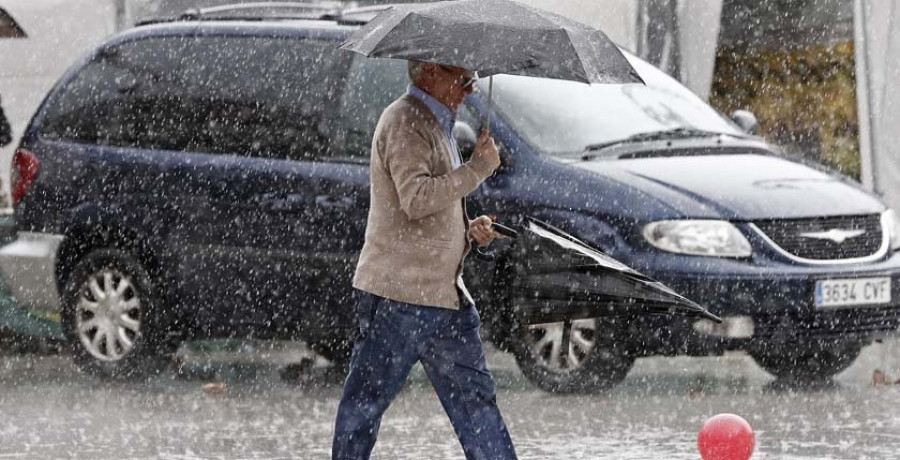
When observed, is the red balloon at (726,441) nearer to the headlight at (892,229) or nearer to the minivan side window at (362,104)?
the headlight at (892,229)

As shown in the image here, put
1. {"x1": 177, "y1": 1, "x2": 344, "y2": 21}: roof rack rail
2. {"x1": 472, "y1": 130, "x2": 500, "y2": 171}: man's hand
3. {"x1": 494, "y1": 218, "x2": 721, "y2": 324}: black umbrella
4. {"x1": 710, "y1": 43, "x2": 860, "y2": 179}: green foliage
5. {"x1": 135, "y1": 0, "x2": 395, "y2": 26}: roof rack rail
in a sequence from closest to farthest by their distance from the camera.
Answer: {"x1": 472, "y1": 130, "x2": 500, "y2": 171}: man's hand → {"x1": 494, "y1": 218, "x2": 721, "y2": 324}: black umbrella → {"x1": 135, "y1": 0, "x2": 395, "y2": 26}: roof rack rail → {"x1": 177, "y1": 1, "x2": 344, "y2": 21}: roof rack rail → {"x1": 710, "y1": 43, "x2": 860, "y2": 179}: green foliage

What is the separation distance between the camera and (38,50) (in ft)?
52.7

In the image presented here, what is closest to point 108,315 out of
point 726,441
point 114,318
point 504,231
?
point 114,318

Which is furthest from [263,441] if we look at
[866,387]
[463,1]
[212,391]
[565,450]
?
[866,387]

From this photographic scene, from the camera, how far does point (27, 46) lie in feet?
52.9

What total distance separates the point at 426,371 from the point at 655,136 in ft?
15.1

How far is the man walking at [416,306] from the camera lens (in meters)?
6.50

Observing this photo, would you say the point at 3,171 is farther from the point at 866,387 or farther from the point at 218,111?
the point at 866,387

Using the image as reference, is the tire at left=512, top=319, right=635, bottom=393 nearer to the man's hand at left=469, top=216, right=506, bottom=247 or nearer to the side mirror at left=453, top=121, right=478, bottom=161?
the side mirror at left=453, top=121, right=478, bottom=161

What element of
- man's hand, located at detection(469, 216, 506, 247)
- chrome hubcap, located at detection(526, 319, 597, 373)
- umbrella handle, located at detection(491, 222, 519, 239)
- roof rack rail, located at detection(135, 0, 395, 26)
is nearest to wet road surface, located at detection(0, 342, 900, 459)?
chrome hubcap, located at detection(526, 319, 597, 373)

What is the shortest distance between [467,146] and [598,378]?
1315 mm

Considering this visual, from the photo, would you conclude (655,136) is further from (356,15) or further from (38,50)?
(38,50)

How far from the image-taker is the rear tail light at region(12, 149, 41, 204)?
11.6 m

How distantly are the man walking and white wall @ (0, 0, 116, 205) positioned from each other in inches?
391
